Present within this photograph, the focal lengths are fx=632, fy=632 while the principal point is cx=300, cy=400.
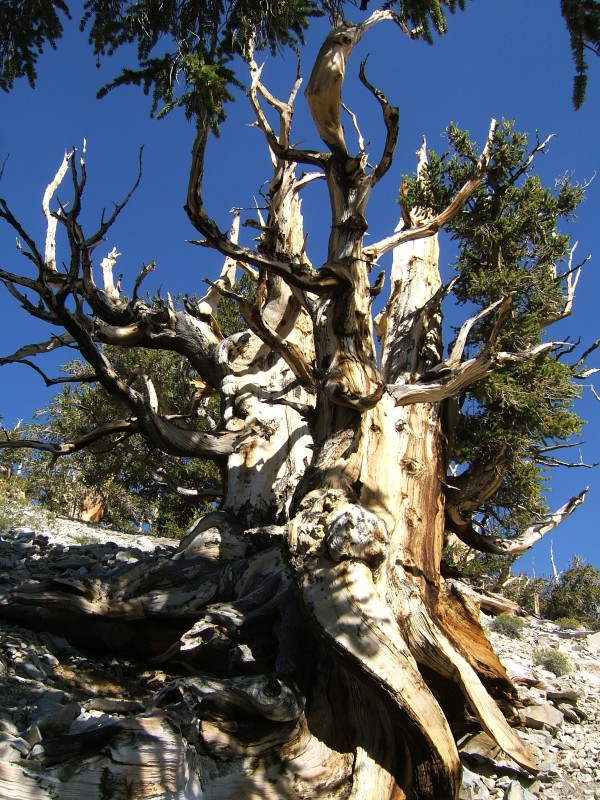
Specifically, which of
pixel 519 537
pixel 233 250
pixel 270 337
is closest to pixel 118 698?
pixel 270 337

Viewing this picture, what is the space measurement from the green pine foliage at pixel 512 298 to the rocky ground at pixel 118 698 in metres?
1.54

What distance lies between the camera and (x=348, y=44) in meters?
4.50

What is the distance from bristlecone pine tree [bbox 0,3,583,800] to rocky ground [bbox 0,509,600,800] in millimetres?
174

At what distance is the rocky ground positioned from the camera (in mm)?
3145

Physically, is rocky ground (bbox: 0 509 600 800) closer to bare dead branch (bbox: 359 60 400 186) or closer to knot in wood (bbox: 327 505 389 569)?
knot in wood (bbox: 327 505 389 569)

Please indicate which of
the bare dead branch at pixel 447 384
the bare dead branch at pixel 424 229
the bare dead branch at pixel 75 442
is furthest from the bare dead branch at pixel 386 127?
the bare dead branch at pixel 75 442

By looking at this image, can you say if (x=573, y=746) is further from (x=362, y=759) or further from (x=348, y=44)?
(x=348, y=44)

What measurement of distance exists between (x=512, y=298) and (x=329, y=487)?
3.03m

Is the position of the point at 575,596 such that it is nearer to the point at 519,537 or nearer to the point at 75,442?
the point at 519,537

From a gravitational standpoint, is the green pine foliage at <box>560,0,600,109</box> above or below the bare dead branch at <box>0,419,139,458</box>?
above

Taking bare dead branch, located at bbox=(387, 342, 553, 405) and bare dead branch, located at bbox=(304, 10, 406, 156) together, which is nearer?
bare dead branch, located at bbox=(304, 10, 406, 156)

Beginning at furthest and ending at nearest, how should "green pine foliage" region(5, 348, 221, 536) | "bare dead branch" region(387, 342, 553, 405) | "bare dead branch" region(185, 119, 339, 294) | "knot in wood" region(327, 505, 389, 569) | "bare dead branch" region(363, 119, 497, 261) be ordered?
"green pine foliage" region(5, 348, 221, 536), "bare dead branch" region(363, 119, 497, 261), "bare dead branch" region(387, 342, 553, 405), "bare dead branch" region(185, 119, 339, 294), "knot in wood" region(327, 505, 389, 569)

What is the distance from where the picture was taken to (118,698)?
4188mm

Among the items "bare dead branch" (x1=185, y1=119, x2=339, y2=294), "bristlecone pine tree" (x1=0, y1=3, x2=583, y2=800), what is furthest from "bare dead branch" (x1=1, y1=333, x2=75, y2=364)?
"bare dead branch" (x1=185, y1=119, x2=339, y2=294)
